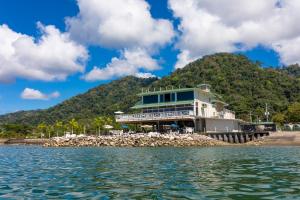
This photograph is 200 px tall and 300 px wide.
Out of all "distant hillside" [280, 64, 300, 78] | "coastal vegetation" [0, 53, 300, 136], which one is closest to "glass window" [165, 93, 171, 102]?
"coastal vegetation" [0, 53, 300, 136]

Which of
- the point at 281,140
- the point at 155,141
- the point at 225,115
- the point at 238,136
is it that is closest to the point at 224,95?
the point at 225,115

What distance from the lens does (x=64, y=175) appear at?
1669 centimetres

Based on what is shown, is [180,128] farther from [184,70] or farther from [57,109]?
[57,109]

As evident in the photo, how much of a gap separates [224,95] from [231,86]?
723 centimetres

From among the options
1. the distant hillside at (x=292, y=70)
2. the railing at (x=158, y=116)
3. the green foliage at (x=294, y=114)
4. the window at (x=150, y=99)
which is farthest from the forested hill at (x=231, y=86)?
the railing at (x=158, y=116)

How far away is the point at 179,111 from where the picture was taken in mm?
55969

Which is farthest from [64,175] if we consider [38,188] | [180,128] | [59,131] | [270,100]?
[270,100]

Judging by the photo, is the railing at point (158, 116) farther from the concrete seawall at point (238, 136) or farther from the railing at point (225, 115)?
the railing at point (225, 115)

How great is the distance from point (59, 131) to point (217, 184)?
3441 inches

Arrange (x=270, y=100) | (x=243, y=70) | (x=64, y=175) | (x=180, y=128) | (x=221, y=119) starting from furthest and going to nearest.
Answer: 1. (x=243, y=70)
2. (x=270, y=100)
3. (x=221, y=119)
4. (x=180, y=128)
5. (x=64, y=175)

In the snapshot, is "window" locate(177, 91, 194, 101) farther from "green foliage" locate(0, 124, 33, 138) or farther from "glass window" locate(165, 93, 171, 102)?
"green foliage" locate(0, 124, 33, 138)

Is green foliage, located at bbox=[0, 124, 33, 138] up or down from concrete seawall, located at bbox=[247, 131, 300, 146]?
up

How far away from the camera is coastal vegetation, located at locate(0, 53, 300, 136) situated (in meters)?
96.6

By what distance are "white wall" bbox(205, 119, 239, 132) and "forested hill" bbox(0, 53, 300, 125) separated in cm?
2651
